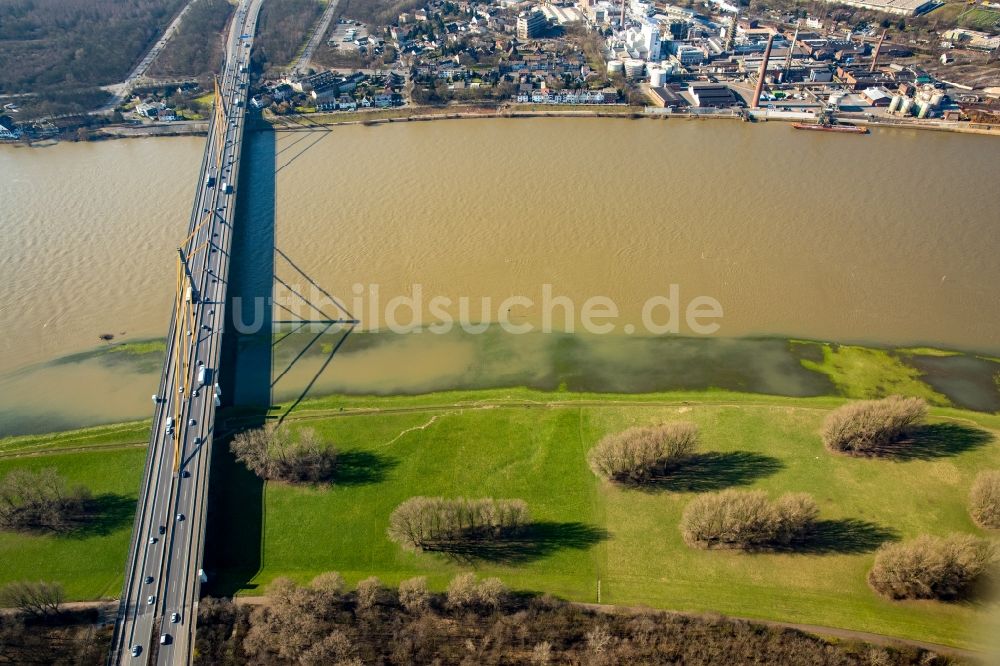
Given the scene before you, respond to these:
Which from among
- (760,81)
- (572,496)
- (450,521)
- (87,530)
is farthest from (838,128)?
(87,530)

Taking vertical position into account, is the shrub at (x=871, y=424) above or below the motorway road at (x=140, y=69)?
below

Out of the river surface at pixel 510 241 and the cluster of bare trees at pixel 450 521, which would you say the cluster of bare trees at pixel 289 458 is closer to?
the cluster of bare trees at pixel 450 521

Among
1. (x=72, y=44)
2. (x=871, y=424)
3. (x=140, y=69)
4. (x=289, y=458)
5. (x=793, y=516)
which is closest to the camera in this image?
(x=793, y=516)

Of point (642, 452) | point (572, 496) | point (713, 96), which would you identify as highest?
point (713, 96)

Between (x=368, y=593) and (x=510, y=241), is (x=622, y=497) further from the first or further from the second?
(x=510, y=241)

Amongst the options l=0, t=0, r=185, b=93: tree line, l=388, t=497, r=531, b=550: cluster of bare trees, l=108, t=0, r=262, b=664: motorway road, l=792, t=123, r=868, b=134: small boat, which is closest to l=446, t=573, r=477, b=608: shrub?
l=388, t=497, r=531, b=550: cluster of bare trees

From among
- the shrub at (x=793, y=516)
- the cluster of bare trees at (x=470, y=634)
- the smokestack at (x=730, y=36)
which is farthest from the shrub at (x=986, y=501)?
the smokestack at (x=730, y=36)
